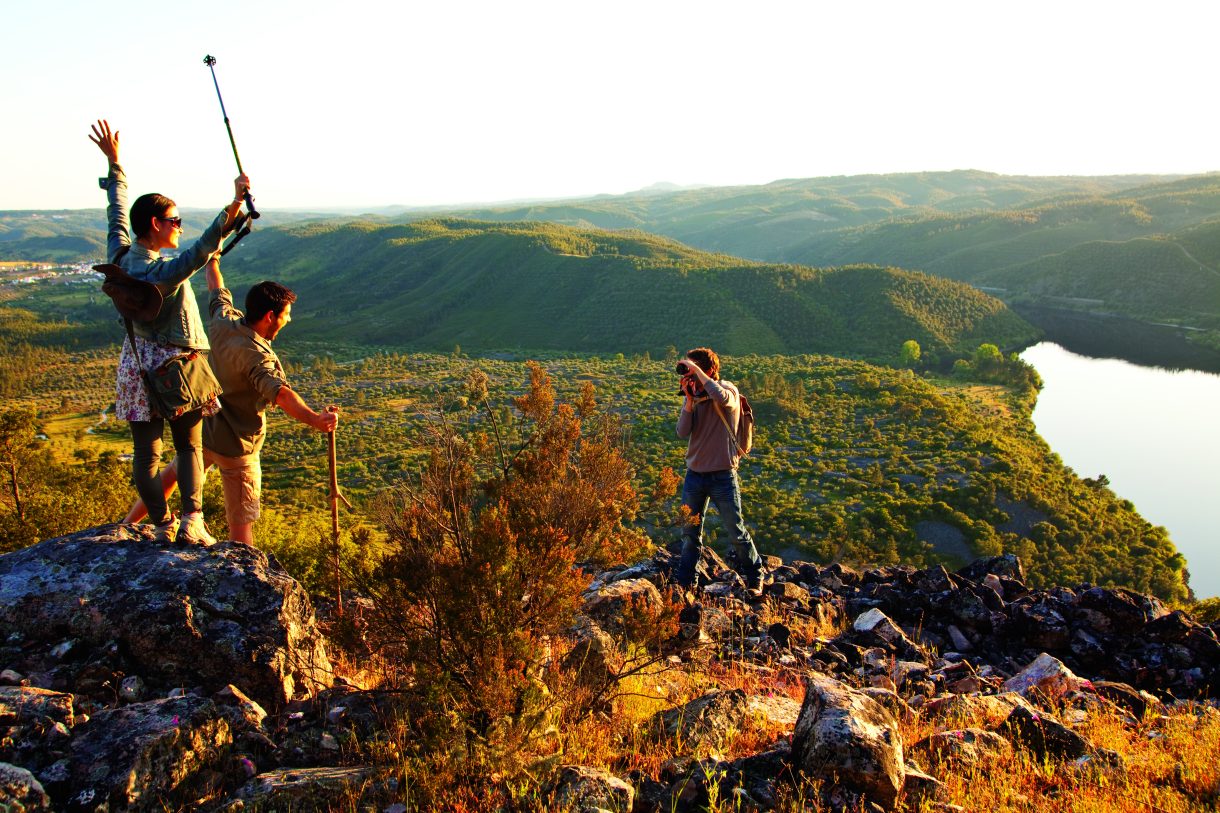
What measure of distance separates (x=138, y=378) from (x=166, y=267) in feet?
2.00

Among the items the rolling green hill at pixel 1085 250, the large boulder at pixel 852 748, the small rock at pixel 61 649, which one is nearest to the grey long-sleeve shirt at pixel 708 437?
the large boulder at pixel 852 748

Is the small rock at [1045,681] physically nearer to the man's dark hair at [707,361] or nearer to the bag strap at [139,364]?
Answer: the man's dark hair at [707,361]

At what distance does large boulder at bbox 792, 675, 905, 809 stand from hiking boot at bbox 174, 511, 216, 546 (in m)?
3.03

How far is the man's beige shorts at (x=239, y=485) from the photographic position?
3.97 metres

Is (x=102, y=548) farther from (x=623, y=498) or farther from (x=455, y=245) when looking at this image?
(x=455, y=245)

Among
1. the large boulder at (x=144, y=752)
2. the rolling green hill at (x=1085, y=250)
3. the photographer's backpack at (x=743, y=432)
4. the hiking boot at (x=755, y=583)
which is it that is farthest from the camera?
the rolling green hill at (x=1085, y=250)

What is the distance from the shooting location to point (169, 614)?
311 centimetres

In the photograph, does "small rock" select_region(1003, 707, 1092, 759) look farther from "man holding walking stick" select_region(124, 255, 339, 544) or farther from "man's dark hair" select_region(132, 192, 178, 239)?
"man's dark hair" select_region(132, 192, 178, 239)

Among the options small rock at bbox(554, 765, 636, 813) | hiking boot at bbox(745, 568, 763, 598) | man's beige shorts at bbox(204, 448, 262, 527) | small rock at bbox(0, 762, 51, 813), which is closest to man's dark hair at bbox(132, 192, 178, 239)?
man's beige shorts at bbox(204, 448, 262, 527)

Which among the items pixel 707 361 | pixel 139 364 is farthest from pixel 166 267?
pixel 707 361

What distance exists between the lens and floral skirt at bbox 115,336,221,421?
11.6 feet

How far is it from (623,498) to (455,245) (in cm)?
13887

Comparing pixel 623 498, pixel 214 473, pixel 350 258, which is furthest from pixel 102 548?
pixel 350 258

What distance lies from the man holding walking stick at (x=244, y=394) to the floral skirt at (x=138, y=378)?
25 centimetres
